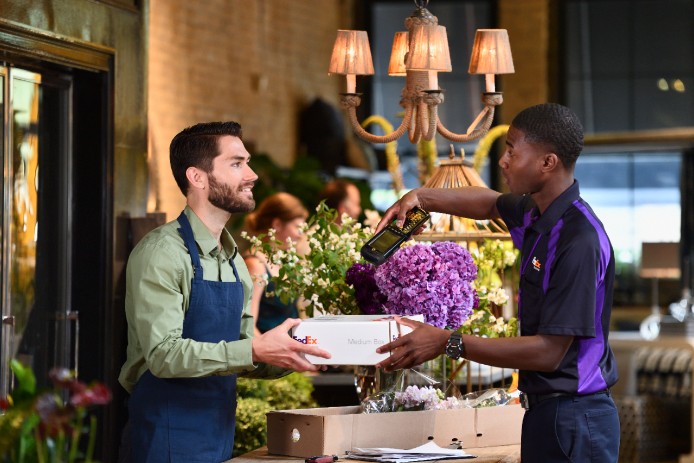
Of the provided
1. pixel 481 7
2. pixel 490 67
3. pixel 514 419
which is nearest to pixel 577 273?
pixel 514 419

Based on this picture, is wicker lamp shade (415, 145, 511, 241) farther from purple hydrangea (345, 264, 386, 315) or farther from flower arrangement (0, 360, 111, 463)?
flower arrangement (0, 360, 111, 463)

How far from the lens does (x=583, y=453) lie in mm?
3004

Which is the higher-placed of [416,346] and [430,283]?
[430,283]

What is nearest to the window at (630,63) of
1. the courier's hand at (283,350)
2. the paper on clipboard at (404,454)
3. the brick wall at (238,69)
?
the brick wall at (238,69)

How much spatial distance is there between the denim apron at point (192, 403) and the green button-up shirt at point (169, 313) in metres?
0.03

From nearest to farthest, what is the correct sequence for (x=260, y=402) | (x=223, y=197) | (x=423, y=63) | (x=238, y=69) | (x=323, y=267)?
(x=223, y=197), (x=323, y=267), (x=423, y=63), (x=260, y=402), (x=238, y=69)

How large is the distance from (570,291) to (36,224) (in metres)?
2.96

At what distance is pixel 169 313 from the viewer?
3047mm

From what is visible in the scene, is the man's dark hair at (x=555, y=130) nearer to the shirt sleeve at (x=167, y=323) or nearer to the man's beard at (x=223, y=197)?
the man's beard at (x=223, y=197)

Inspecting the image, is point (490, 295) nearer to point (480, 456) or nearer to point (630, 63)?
point (480, 456)

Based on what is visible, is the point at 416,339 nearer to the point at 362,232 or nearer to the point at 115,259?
the point at 362,232

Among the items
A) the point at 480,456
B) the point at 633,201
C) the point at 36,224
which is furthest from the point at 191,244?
the point at 633,201

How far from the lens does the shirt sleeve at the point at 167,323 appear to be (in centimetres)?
299

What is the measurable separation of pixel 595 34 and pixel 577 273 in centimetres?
865
